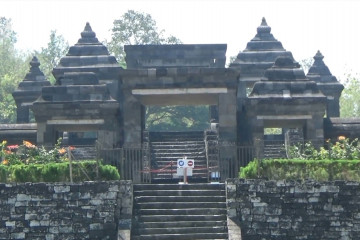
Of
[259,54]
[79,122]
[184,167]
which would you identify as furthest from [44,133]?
[259,54]

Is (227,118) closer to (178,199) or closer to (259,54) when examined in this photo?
(178,199)

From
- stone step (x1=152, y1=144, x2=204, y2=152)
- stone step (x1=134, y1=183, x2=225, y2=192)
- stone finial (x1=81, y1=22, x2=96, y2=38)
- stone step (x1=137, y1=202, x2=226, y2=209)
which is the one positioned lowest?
stone step (x1=137, y1=202, x2=226, y2=209)

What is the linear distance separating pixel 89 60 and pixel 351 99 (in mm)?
31410

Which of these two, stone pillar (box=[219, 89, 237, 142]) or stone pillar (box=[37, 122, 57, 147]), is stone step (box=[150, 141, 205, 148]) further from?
stone pillar (box=[37, 122, 57, 147])

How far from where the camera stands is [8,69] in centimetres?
8438

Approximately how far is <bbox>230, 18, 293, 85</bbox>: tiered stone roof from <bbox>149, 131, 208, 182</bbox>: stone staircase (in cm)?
576

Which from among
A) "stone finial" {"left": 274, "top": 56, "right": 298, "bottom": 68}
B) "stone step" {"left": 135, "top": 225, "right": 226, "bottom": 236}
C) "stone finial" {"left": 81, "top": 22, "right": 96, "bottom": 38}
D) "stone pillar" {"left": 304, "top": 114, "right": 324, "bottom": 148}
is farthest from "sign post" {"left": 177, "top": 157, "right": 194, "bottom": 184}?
"stone finial" {"left": 81, "top": 22, "right": 96, "bottom": 38}

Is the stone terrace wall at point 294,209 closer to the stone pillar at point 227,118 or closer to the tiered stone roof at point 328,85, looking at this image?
the stone pillar at point 227,118

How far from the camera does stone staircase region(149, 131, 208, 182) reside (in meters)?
40.7

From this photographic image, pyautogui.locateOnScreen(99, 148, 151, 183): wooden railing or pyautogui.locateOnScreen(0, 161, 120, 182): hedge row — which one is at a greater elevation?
pyautogui.locateOnScreen(99, 148, 151, 183): wooden railing

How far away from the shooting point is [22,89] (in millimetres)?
52500

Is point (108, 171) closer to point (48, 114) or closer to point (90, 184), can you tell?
point (90, 184)

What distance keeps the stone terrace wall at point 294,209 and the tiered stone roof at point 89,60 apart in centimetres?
1555

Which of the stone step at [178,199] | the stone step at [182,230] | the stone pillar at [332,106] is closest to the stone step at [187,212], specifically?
the stone step at [178,199]
